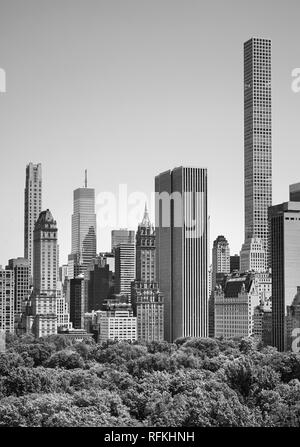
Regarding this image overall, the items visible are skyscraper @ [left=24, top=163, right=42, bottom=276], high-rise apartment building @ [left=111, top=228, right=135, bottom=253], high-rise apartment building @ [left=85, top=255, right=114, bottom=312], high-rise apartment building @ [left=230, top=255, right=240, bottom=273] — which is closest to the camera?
skyscraper @ [left=24, top=163, right=42, bottom=276]

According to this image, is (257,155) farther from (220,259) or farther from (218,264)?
(218,264)

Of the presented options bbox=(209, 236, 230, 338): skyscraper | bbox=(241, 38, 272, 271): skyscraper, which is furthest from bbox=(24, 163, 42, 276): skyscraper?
bbox=(241, 38, 272, 271): skyscraper

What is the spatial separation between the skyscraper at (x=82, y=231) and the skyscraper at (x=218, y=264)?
505 cm

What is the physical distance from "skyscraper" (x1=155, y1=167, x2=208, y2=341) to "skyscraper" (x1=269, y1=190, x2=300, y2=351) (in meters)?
2.11

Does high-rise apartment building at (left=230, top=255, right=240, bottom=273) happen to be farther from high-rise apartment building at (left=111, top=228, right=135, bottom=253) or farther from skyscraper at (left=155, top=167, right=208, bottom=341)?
high-rise apartment building at (left=111, top=228, right=135, bottom=253)

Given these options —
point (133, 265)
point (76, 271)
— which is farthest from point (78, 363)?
point (133, 265)

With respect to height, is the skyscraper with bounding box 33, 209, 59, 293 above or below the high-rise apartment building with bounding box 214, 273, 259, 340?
above

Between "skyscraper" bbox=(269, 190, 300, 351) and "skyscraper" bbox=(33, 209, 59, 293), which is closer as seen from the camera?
"skyscraper" bbox=(33, 209, 59, 293)

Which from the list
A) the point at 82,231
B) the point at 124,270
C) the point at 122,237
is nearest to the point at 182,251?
the point at 122,237

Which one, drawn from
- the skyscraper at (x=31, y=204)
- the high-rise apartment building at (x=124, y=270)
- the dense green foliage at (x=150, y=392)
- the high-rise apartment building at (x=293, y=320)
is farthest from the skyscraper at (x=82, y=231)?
the high-rise apartment building at (x=293, y=320)

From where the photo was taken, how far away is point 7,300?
22.6 meters

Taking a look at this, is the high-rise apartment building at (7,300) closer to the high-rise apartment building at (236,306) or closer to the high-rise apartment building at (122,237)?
the high-rise apartment building at (122,237)

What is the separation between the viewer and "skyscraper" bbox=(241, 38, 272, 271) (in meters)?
28.0

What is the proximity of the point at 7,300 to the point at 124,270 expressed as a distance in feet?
21.2
